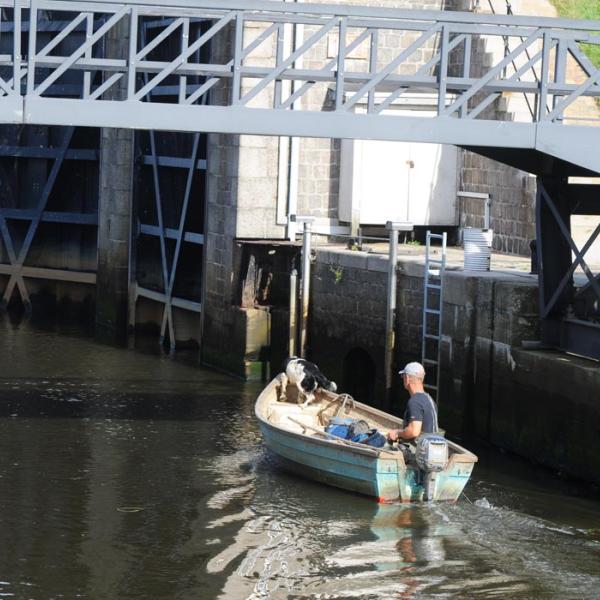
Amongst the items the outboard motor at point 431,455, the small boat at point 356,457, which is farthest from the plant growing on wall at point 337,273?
the outboard motor at point 431,455

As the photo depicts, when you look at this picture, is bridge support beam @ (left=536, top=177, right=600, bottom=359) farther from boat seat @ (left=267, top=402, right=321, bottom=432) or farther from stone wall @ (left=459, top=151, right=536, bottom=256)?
stone wall @ (left=459, top=151, right=536, bottom=256)

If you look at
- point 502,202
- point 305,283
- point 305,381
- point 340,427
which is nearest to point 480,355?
point 305,381

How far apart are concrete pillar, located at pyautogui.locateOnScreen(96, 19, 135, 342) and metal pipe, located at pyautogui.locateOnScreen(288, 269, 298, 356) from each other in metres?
5.53

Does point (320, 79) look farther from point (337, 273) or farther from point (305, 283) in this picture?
point (305, 283)

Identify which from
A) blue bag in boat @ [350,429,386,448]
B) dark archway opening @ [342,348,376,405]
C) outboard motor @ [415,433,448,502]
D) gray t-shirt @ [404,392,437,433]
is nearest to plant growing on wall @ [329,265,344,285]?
dark archway opening @ [342,348,376,405]

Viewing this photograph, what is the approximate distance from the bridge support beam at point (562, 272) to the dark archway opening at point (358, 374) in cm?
460

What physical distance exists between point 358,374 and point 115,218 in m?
7.49

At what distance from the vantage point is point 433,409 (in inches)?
639

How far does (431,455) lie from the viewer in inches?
618

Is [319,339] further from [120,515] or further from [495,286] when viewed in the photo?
[120,515]

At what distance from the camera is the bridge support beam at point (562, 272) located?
1806 centimetres

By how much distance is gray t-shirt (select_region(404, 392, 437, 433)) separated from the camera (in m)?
16.1

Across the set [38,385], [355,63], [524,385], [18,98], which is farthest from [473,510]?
[355,63]

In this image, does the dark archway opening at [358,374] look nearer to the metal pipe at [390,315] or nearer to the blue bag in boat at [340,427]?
the metal pipe at [390,315]
